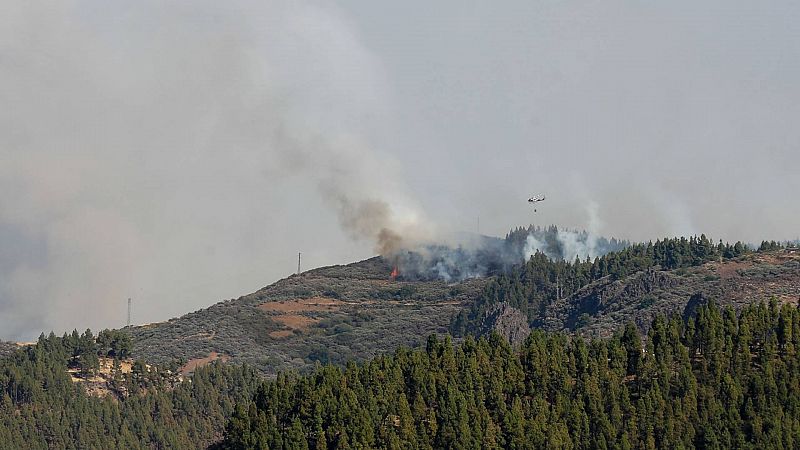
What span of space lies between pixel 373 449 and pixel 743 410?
137ft

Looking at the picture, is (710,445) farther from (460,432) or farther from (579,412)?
(460,432)

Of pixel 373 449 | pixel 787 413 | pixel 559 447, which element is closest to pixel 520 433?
pixel 559 447

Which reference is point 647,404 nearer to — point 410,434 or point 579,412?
point 579,412

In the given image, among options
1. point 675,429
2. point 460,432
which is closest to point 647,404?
point 675,429

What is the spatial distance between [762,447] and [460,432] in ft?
109

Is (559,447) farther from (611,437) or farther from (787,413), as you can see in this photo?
(787,413)

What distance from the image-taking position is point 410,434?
19975 centimetres

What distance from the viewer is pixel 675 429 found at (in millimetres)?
196875

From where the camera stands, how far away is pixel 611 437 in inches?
7726

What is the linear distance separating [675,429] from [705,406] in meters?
5.13

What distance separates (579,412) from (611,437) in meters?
4.98

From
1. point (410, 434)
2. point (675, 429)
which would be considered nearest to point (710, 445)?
point (675, 429)

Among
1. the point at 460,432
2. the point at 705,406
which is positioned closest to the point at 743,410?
the point at 705,406

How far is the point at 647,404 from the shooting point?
654ft
